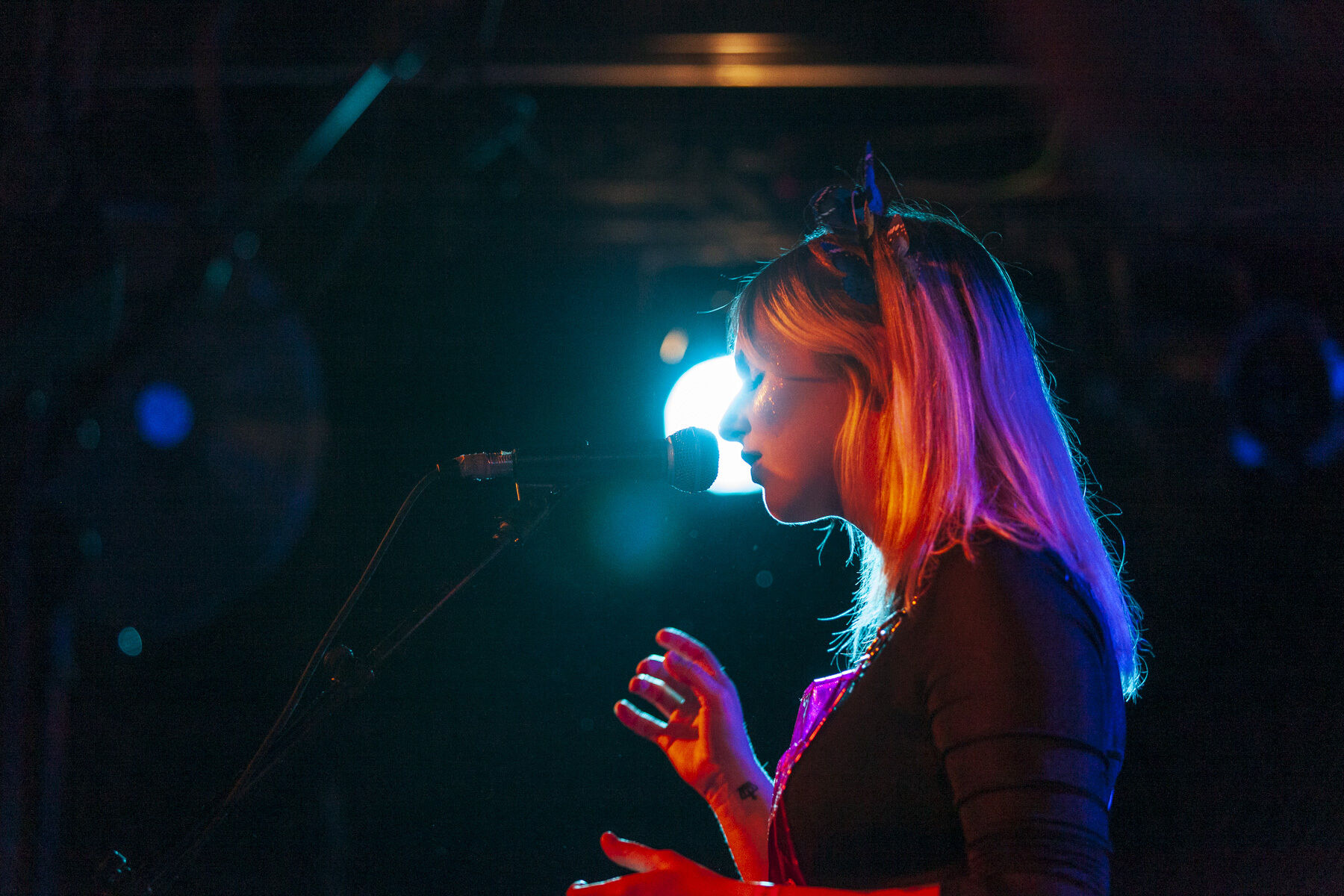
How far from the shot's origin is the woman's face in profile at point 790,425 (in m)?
1.33

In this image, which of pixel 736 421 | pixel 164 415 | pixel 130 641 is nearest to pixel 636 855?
pixel 736 421

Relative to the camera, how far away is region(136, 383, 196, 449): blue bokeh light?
2977 mm

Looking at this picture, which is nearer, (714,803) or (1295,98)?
(714,803)

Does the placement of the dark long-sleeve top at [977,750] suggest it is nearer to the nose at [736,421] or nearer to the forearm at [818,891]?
the forearm at [818,891]

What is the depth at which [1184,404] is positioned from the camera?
9.09 ft

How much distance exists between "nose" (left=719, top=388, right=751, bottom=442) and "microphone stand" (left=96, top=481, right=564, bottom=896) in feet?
1.05

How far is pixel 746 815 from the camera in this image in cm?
155

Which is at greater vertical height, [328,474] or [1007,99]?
[1007,99]

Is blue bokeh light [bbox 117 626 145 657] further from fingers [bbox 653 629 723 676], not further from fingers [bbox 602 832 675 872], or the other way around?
fingers [bbox 602 832 675 872]

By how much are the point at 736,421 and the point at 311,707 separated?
0.87 meters

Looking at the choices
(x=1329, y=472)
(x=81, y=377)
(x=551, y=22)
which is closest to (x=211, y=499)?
(x=81, y=377)

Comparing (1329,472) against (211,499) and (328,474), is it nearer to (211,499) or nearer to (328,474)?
(328,474)

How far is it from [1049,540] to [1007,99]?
8.99 ft

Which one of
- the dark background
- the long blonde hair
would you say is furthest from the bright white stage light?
the long blonde hair
